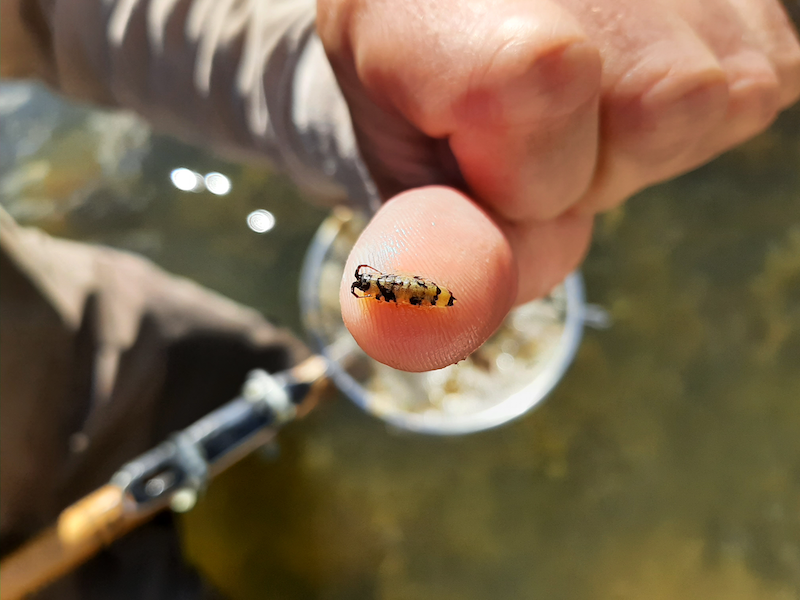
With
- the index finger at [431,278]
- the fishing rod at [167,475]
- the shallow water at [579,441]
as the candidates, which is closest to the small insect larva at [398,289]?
the index finger at [431,278]

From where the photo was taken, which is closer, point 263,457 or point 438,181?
point 438,181

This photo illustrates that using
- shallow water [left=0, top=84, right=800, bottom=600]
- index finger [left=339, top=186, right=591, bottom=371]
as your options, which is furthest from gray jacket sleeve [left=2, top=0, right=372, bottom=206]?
shallow water [left=0, top=84, right=800, bottom=600]

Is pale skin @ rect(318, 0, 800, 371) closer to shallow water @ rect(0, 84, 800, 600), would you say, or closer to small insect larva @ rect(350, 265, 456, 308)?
small insect larva @ rect(350, 265, 456, 308)

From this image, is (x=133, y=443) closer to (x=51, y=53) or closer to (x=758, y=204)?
(x=51, y=53)

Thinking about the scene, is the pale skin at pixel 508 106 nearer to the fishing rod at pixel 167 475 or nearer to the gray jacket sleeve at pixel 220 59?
the gray jacket sleeve at pixel 220 59

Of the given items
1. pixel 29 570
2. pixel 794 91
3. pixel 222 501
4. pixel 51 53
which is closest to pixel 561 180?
pixel 794 91

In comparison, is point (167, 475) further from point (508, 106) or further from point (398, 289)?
point (508, 106)

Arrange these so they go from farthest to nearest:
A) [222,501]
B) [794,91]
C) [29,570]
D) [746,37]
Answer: [222,501]
[29,570]
[794,91]
[746,37]

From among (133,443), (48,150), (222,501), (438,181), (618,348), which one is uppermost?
(438,181)
